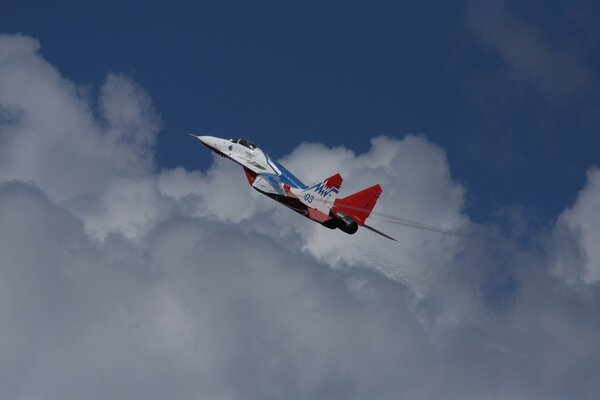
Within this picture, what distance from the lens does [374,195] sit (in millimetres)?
79188

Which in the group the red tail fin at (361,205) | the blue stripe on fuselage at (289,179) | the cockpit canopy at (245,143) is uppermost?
the cockpit canopy at (245,143)

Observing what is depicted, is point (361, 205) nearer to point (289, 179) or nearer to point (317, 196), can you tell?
point (317, 196)

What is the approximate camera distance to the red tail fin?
79125 mm

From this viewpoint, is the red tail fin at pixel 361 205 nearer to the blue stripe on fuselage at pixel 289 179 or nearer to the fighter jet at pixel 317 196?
the fighter jet at pixel 317 196

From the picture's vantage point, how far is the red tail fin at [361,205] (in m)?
79.1

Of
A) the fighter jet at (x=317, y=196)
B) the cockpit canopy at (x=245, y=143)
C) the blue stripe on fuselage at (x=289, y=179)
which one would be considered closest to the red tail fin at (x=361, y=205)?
the fighter jet at (x=317, y=196)

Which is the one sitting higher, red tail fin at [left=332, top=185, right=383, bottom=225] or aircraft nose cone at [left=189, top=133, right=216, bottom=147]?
aircraft nose cone at [left=189, top=133, right=216, bottom=147]

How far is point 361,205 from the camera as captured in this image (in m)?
79.2

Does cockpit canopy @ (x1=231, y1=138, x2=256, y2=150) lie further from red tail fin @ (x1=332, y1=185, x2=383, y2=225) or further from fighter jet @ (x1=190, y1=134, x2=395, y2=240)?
red tail fin @ (x1=332, y1=185, x2=383, y2=225)

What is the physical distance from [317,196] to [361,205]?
10.3ft

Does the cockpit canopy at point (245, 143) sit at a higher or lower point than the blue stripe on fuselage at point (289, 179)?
higher

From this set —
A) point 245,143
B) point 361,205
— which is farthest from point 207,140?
point 361,205

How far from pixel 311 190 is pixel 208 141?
13.9m

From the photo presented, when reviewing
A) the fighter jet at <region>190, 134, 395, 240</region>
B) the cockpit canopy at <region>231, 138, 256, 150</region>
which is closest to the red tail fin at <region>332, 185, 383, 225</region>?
the fighter jet at <region>190, 134, 395, 240</region>
